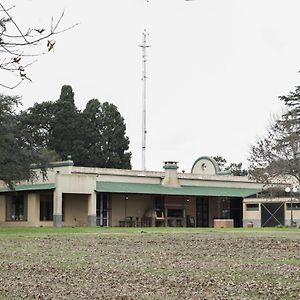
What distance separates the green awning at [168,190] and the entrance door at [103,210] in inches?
47.4

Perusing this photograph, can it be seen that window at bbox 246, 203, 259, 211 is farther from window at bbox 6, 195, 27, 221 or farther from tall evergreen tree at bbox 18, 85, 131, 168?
tall evergreen tree at bbox 18, 85, 131, 168

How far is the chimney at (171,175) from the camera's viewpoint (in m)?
67.6

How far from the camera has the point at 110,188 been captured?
6138 cm

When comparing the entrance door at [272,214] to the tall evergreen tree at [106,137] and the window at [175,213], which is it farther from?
the tall evergreen tree at [106,137]

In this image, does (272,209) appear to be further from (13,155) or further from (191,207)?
(13,155)

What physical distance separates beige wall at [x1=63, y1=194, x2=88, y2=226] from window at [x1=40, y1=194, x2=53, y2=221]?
1.20 metres

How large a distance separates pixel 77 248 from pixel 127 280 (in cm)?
1006

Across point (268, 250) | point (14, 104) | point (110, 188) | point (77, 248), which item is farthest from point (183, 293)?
point (110, 188)

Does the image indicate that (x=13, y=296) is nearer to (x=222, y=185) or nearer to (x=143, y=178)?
(x=143, y=178)

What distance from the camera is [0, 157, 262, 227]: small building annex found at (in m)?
60.5

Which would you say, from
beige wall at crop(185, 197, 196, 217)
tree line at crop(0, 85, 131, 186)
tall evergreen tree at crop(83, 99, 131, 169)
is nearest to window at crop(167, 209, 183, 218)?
beige wall at crop(185, 197, 196, 217)

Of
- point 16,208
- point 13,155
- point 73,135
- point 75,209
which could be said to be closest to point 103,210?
point 75,209

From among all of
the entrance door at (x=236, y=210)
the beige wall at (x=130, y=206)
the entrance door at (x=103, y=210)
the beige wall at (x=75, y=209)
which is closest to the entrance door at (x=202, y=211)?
the entrance door at (x=236, y=210)

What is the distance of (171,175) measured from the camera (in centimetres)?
6800
